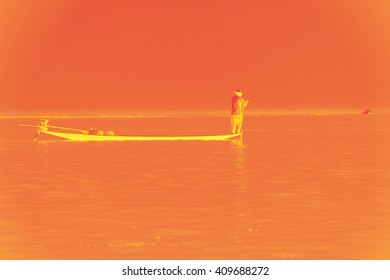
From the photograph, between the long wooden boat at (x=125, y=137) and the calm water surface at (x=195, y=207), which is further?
the long wooden boat at (x=125, y=137)

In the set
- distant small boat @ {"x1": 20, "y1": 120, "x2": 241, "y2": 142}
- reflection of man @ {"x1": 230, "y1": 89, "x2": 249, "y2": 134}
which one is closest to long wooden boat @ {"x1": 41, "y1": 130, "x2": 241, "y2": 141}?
distant small boat @ {"x1": 20, "y1": 120, "x2": 241, "y2": 142}

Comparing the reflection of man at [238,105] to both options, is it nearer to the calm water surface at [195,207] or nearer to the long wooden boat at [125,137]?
the long wooden boat at [125,137]

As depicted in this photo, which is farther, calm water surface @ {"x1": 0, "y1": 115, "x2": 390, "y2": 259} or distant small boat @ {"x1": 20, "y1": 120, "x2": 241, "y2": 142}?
distant small boat @ {"x1": 20, "y1": 120, "x2": 241, "y2": 142}

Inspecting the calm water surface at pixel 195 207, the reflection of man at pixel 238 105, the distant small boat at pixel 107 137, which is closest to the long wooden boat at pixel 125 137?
the distant small boat at pixel 107 137

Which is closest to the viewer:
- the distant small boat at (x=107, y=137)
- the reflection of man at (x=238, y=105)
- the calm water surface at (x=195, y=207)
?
the calm water surface at (x=195, y=207)

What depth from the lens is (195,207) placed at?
24812 millimetres

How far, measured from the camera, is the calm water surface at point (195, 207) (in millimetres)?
18875

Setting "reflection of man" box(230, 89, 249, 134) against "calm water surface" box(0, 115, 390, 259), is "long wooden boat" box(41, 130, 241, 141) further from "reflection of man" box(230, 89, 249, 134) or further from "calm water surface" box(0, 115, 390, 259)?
"calm water surface" box(0, 115, 390, 259)

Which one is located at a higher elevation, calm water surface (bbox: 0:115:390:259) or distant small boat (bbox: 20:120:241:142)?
distant small boat (bbox: 20:120:241:142)

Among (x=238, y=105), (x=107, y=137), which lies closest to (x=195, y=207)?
(x=238, y=105)

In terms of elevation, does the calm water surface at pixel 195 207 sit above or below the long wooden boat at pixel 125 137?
below

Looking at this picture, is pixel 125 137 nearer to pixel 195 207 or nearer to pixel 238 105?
pixel 238 105

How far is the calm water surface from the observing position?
61.9 ft

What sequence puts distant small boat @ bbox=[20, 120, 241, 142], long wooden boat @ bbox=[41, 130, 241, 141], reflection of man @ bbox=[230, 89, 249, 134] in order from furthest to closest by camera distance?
long wooden boat @ bbox=[41, 130, 241, 141] < distant small boat @ bbox=[20, 120, 241, 142] < reflection of man @ bbox=[230, 89, 249, 134]
